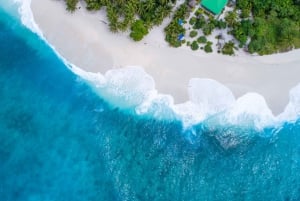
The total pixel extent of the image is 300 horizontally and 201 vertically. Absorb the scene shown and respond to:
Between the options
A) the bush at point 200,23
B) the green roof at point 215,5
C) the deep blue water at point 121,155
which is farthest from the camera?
the green roof at point 215,5

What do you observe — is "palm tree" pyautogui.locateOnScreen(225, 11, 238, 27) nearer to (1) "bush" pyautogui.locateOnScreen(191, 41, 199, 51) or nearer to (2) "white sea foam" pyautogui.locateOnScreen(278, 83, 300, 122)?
(1) "bush" pyautogui.locateOnScreen(191, 41, 199, 51)

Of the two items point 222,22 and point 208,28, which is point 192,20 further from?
point 222,22

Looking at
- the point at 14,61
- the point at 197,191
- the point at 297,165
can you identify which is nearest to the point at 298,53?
the point at 297,165

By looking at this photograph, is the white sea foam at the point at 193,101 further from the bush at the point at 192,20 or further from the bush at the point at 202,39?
the bush at the point at 192,20

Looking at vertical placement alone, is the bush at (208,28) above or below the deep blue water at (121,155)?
above

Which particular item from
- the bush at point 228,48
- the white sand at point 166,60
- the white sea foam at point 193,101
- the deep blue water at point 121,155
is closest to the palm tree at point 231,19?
the bush at point 228,48

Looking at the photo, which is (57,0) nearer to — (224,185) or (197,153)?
(197,153)
